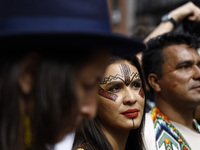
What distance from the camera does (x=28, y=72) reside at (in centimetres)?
88

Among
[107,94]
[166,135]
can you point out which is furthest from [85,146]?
[166,135]

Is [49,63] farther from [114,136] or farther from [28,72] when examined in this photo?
[114,136]

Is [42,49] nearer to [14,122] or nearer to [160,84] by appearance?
[14,122]

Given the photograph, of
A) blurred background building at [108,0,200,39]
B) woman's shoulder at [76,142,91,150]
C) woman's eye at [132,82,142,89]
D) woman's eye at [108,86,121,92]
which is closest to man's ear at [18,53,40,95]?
woman's shoulder at [76,142,91,150]

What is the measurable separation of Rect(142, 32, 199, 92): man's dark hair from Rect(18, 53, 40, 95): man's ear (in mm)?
1815

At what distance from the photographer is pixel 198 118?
3035mm

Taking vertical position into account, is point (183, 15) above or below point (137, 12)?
below

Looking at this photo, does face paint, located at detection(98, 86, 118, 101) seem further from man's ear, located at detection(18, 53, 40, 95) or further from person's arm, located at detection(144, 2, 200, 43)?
person's arm, located at detection(144, 2, 200, 43)

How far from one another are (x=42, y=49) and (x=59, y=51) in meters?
0.06

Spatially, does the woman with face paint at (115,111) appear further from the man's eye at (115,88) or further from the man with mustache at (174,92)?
the man with mustache at (174,92)

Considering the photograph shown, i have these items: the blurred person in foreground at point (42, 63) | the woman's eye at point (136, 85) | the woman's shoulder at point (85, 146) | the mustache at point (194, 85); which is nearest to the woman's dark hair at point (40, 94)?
the blurred person in foreground at point (42, 63)

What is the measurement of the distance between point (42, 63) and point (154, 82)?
6.05 feet

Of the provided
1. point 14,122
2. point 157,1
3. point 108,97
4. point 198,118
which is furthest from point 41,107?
point 157,1

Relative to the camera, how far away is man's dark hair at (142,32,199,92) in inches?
101
